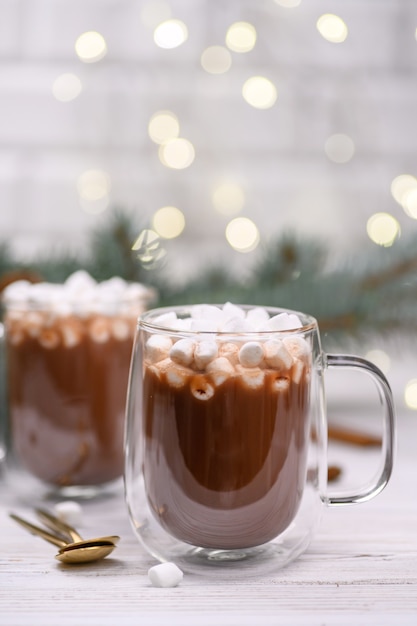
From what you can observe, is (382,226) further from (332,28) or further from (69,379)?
(69,379)

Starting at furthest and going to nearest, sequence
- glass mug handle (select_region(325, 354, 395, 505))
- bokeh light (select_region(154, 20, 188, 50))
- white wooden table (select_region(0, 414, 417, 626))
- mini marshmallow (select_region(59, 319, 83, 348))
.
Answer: bokeh light (select_region(154, 20, 188, 50))
mini marshmallow (select_region(59, 319, 83, 348))
glass mug handle (select_region(325, 354, 395, 505))
white wooden table (select_region(0, 414, 417, 626))

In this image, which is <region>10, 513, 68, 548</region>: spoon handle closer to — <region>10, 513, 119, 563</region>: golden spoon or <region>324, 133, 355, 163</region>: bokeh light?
<region>10, 513, 119, 563</region>: golden spoon

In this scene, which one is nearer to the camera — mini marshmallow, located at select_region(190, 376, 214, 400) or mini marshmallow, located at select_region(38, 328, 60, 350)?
mini marshmallow, located at select_region(190, 376, 214, 400)

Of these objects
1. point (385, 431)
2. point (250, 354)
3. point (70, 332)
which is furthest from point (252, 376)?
point (70, 332)

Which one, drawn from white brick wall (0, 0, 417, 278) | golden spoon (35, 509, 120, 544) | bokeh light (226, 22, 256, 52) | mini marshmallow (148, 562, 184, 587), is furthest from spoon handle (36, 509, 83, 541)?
→ bokeh light (226, 22, 256, 52)

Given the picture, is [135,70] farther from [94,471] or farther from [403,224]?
[94,471]
